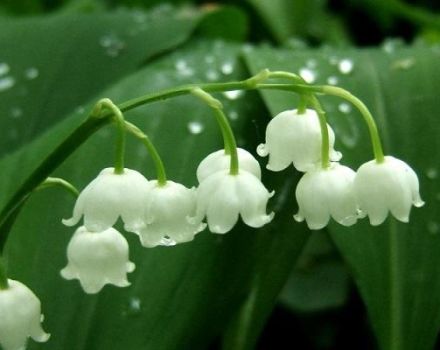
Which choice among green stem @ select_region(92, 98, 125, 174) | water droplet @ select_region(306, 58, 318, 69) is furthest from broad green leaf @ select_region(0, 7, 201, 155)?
green stem @ select_region(92, 98, 125, 174)

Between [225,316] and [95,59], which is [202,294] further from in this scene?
[95,59]

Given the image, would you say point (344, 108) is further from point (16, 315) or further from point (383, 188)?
point (16, 315)

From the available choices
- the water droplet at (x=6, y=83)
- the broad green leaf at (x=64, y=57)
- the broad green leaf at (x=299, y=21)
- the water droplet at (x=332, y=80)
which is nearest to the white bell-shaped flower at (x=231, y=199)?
the water droplet at (x=332, y=80)

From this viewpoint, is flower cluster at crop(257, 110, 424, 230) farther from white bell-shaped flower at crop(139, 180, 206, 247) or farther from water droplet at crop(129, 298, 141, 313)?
water droplet at crop(129, 298, 141, 313)

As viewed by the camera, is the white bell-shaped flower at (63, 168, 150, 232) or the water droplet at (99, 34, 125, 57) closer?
the white bell-shaped flower at (63, 168, 150, 232)


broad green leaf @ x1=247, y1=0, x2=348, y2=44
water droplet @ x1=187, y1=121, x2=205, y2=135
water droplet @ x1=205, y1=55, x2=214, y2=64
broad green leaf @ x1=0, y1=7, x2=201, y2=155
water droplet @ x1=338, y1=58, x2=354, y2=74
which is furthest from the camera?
broad green leaf @ x1=247, y1=0, x2=348, y2=44

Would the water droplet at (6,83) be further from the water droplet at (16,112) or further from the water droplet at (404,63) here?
the water droplet at (404,63)
